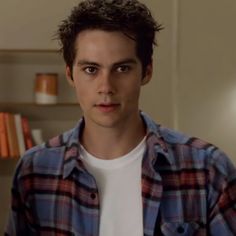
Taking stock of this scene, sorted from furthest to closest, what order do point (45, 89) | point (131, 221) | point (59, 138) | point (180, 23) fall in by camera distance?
point (180, 23) < point (45, 89) < point (59, 138) < point (131, 221)

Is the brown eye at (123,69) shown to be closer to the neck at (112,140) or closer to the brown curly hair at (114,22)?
the brown curly hair at (114,22)

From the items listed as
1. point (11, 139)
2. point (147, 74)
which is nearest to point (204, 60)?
point (11, 139)

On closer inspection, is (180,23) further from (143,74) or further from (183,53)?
(143,74)

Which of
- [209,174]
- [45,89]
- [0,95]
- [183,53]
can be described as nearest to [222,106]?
[183,53]

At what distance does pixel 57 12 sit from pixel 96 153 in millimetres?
2133

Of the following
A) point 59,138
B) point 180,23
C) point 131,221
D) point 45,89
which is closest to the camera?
point 131,221

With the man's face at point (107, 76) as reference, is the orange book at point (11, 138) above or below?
below

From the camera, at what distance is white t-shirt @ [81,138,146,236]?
1358 mm

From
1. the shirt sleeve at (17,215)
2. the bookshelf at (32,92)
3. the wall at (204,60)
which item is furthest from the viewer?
the wall at (204,60)

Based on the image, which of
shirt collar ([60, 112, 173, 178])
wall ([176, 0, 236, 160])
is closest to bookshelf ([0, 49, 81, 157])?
wall ([176, 0, 236, 160])

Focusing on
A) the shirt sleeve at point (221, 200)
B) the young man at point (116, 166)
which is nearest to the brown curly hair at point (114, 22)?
the young man at point (116, 166)

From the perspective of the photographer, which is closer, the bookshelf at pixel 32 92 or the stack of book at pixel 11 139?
the stack of book at pixel 11 139

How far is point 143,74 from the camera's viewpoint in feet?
4.69

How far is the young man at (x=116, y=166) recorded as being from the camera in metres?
1.35
